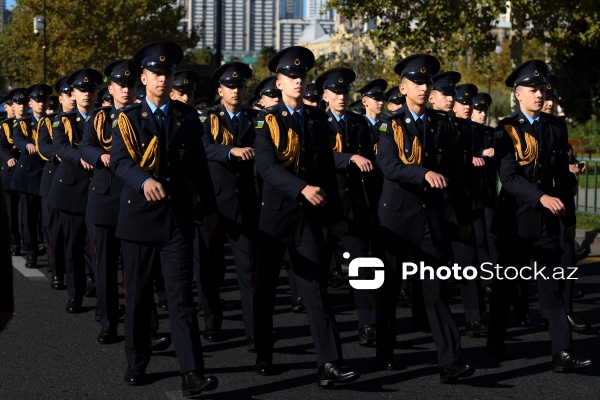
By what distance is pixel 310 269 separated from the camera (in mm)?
6777

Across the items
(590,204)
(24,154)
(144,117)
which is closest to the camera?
(144,117)

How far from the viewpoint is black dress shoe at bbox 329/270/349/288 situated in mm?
11133

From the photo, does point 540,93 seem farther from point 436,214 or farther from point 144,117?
point 144,117

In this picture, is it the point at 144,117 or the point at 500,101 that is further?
the point at 500,101

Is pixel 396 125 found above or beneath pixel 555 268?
above

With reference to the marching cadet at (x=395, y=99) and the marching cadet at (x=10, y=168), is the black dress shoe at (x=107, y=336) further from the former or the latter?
the marching cadet at (x=10, y=168)

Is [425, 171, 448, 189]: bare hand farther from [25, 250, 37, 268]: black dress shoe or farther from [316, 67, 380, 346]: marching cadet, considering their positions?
[25, 250, 37, 268]: black dress shoe

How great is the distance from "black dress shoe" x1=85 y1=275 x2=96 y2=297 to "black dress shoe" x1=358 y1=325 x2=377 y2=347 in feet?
11.1

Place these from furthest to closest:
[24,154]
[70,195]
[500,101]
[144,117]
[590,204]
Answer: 1. [500,101]
2. [590,204]
3. [24,154]
4. [70,195]
5. [144,117]

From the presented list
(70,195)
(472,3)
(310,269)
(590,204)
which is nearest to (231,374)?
(310,269)

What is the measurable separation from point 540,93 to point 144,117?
9.02 ft

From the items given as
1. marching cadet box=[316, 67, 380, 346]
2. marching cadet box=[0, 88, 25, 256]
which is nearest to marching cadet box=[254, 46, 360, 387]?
marching cadet box=[316, 67, 380, 346]

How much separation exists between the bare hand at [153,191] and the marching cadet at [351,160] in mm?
2531

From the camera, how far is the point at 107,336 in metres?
8.19
